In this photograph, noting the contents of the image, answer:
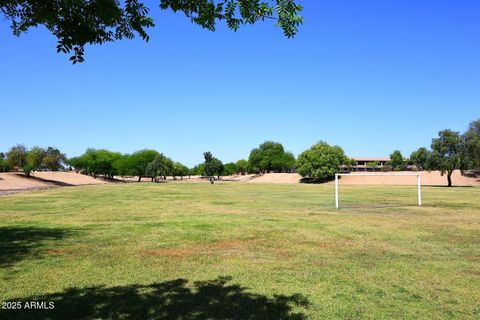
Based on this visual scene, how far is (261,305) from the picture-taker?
280 inches

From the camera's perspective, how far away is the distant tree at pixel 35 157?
101875 millimetres

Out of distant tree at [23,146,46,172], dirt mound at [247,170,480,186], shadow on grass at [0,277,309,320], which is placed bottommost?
shadow on grass at [0,277,309,320]

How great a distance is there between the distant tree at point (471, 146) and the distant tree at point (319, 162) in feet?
132

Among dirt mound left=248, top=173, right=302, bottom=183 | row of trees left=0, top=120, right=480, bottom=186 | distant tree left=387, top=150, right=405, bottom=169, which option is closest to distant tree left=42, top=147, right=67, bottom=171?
row of trees left=0, top=120, right=480, bottom=186

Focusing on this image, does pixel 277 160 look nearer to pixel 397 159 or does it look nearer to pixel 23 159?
pixel 397 159

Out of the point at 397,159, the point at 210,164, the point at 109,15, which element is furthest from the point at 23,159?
the point at 397,159

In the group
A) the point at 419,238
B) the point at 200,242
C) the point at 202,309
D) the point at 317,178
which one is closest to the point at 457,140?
the point at 317,178

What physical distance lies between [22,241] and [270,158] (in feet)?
482

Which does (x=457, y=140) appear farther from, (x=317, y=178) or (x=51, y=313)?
(x=51, y=313)

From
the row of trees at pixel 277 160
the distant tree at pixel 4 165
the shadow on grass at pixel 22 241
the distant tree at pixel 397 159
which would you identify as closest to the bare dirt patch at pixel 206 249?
the shadow on grass at pixel 22 241

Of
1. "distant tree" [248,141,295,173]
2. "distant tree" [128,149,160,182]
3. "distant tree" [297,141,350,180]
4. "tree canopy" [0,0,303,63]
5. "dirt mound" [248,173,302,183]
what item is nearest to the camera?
"tree canopy" [0,0,303,63]

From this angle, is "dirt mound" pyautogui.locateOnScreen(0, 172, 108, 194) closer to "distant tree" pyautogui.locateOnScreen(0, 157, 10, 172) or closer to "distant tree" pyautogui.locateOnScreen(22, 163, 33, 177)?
"distant tree" pyautogui.locateOnScreen(22, 163, 33, 177)

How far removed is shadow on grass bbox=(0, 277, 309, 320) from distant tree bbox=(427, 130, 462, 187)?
7453 centimetres

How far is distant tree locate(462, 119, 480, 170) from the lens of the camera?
227ft
